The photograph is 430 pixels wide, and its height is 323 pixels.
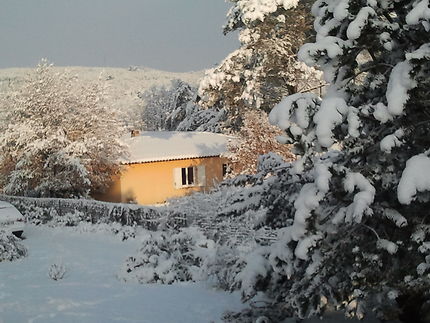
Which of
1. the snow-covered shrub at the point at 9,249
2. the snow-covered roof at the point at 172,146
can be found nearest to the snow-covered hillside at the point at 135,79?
the snow-covered roof at the point at 172,146

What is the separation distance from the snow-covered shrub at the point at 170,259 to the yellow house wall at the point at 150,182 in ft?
38.3

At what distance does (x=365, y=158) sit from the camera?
4156 mm

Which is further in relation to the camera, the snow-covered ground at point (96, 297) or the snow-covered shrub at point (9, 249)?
the snow-covered shrub at point (9, 249)

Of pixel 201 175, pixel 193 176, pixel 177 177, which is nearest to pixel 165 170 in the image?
pixel 177 177

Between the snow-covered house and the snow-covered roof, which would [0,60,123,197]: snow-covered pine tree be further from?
the snow-covered roof

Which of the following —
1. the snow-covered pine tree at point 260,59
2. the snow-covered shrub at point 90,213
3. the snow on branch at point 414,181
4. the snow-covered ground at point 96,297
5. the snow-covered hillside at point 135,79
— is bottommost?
the snow-covered ground at point 96,297

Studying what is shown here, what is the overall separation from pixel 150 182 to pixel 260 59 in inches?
322

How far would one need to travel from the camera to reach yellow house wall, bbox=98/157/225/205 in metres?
23.1

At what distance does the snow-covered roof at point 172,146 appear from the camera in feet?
76.3

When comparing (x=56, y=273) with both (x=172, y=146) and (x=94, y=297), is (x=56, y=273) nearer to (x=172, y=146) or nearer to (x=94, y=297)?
(x=94, y=297)

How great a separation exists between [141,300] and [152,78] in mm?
66941

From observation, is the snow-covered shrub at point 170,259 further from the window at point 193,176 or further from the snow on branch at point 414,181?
the window at point 193,176

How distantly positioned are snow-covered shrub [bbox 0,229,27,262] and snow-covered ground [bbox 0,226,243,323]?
363mm

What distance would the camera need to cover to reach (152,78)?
72.9 m
